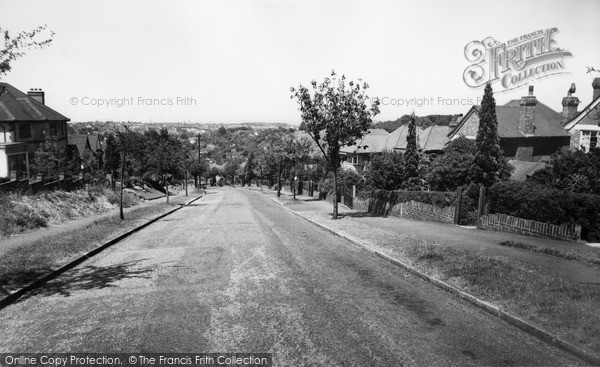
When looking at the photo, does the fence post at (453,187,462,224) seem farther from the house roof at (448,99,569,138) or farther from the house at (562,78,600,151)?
the house roof at (448,99,569,138)

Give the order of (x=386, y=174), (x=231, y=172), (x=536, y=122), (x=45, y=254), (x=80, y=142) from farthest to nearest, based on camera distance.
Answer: (x=231, y=172) < (x=80, y=142) < (x=536, y=122) < (x=386, y=174) < (x=45, y=254)

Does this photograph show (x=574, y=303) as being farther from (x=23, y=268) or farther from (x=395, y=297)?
(x=23, y=268)

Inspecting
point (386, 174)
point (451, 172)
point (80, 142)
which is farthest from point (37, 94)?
point (451, 172)

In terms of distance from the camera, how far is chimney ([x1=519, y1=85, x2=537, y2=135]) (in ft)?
136

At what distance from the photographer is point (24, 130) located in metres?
38.5

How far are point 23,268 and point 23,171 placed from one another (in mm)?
31054

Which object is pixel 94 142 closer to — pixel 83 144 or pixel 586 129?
pixel 83 144

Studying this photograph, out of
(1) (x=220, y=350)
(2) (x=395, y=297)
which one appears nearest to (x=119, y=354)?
(1) (x=220, y=350)

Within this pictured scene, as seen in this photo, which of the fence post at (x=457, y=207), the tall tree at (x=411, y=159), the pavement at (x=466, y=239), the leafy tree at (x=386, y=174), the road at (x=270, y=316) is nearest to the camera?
the road at (x=270, y=316)

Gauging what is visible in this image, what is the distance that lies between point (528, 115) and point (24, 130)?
50763mm

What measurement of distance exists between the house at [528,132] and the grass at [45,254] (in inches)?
1503

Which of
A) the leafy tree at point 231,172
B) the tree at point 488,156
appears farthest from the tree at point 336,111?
the leafy tree at point 231,172

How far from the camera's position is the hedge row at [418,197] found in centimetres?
1900

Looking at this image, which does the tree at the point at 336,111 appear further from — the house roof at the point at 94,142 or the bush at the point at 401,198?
the house roof at the point at 94,142
